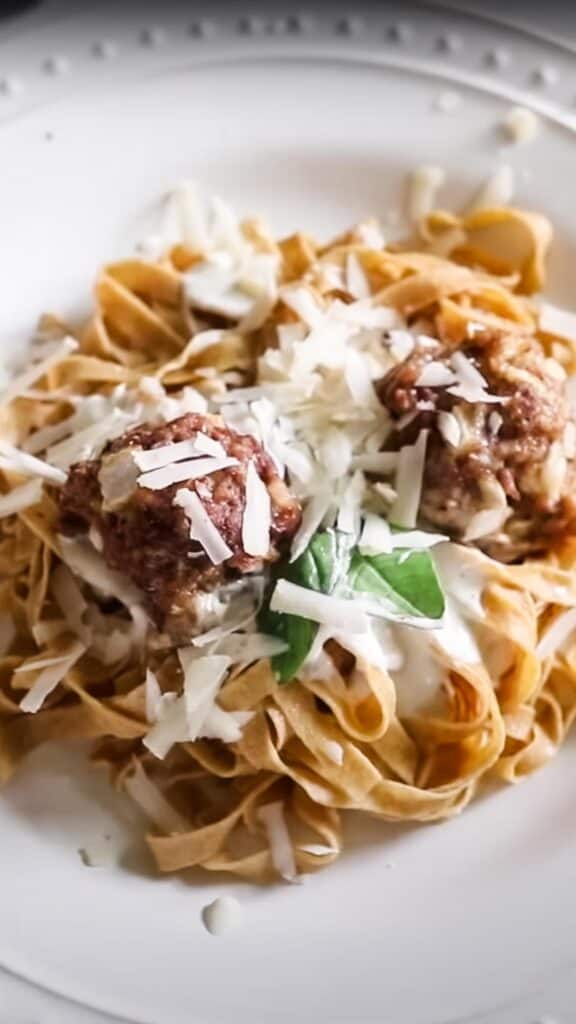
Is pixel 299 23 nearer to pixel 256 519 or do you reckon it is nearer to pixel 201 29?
pixel 201 29

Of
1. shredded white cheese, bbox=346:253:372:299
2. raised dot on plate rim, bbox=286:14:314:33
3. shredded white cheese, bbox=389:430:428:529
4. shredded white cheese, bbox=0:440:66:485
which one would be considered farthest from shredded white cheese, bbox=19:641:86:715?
raised dot on plate rim, bbox=286:14:314:33

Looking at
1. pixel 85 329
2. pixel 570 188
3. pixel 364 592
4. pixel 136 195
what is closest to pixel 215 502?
pixel 364 592

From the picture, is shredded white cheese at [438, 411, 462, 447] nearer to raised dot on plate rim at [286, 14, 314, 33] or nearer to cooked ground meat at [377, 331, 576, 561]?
cooked ground meat at [377, 331, 576, 561]

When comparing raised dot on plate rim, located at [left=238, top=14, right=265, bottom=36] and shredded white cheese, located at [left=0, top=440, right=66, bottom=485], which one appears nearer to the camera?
shredded white cheese, located at [left=0, top=440, right=66, bottom=485]

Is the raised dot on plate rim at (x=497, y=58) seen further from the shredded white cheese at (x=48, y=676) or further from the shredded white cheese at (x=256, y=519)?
the shredded white cheese at (x=48, y=676)

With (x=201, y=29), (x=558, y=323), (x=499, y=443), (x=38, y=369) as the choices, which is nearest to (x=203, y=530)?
(x=499, y=443)
